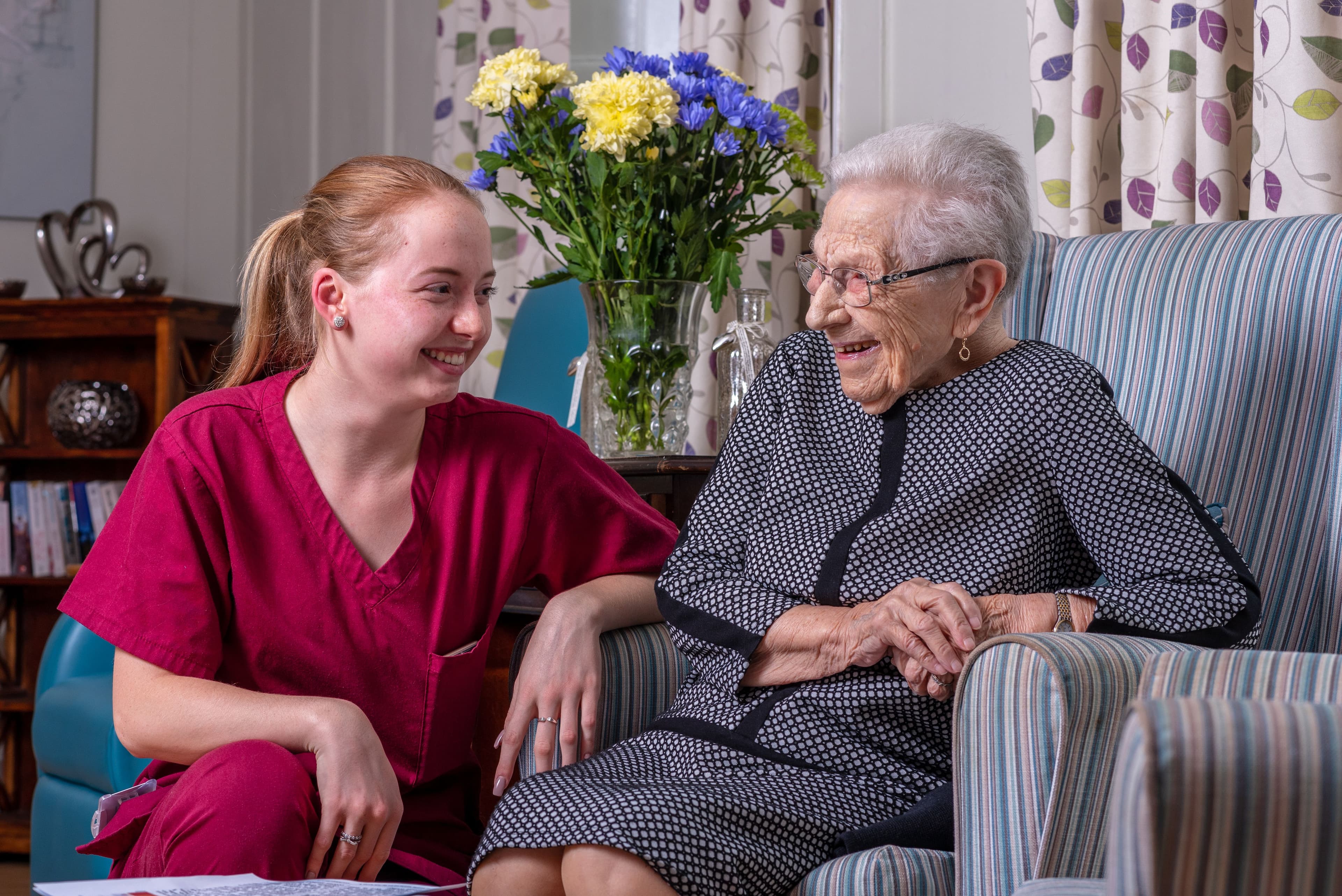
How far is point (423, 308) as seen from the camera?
131 cm

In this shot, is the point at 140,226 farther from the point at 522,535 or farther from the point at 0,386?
the point at 522,535

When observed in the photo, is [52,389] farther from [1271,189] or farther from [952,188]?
[1271,189]

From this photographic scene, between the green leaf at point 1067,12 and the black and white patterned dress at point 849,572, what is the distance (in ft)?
3.07

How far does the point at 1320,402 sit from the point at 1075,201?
646mm

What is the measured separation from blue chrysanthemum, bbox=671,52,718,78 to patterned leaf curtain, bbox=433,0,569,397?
44.1 inches

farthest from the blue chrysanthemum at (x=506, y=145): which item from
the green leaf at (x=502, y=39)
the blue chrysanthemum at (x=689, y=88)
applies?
the green leaf at (x=502, y=39)

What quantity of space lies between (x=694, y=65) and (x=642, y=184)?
22 centimetres

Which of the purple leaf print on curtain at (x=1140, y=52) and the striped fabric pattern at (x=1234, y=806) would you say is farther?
the purple leaf print on curtain at (x=1140, y=52)

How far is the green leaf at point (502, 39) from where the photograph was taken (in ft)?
10.1

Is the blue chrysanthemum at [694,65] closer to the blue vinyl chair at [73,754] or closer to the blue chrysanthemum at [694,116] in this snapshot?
the blue chrysanthemum at [694,116]

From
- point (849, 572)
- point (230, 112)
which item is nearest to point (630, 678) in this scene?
point (849, 572)

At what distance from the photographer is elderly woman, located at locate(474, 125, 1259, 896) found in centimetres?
116

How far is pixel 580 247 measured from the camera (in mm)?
1912

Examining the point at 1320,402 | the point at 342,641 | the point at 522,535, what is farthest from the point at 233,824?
the point at 1320,402
